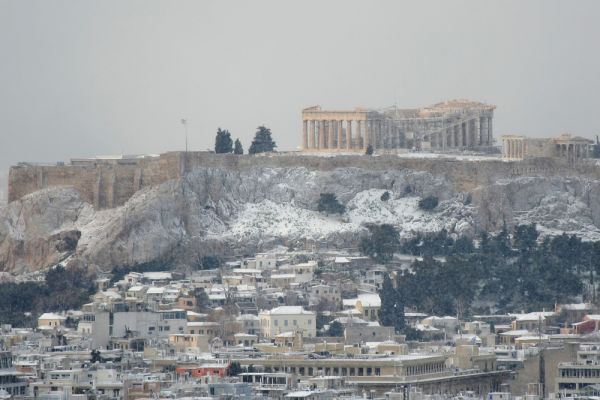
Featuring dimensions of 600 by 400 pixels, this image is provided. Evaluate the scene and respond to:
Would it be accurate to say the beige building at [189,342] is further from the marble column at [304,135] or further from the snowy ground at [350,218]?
the marble column at [304,135]

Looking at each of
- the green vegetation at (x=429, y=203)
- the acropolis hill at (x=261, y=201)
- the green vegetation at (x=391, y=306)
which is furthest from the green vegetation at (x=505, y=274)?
the green vegetation at (x=429, y=203)

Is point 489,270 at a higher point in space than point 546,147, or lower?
lower

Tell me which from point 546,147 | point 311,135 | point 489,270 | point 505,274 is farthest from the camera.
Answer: point 311,135

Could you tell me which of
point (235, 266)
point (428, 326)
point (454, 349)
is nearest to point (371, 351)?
point (454, 349)

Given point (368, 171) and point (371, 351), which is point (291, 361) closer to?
point (371, 351)

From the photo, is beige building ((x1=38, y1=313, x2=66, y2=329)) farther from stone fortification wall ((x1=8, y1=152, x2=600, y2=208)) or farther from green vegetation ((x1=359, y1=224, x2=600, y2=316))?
stone fortification wall ((x1=8, y1=152, x2=600, y2=208))

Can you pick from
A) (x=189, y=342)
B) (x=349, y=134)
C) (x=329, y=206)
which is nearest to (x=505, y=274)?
(x=329, y=206)

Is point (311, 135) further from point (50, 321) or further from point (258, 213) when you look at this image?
point (50, 321)
